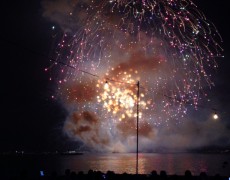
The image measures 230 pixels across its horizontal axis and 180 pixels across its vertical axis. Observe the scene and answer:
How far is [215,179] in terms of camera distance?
1182cm

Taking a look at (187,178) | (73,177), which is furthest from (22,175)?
(187,178)

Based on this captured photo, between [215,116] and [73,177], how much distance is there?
12.1m

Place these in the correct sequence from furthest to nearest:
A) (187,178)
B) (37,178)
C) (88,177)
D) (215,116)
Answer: (215,116) → (37,178) → (88,177) → (187,178)

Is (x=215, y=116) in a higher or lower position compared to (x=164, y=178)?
higher

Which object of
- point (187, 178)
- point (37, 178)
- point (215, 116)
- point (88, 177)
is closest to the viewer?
point (187, 178)

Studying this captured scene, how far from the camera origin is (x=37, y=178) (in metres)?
13.2

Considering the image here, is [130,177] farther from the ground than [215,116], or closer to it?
closer to it

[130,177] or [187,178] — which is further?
[130,177]

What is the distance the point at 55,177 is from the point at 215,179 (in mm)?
5747

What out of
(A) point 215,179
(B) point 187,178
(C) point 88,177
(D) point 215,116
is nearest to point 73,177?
(C) point 88,177

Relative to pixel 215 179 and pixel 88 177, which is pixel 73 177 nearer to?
pixel 88 177

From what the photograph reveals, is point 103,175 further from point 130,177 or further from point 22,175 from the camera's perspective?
point 22,175

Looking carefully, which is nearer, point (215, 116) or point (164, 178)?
point (164, 178)

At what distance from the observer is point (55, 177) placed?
1252 cm
